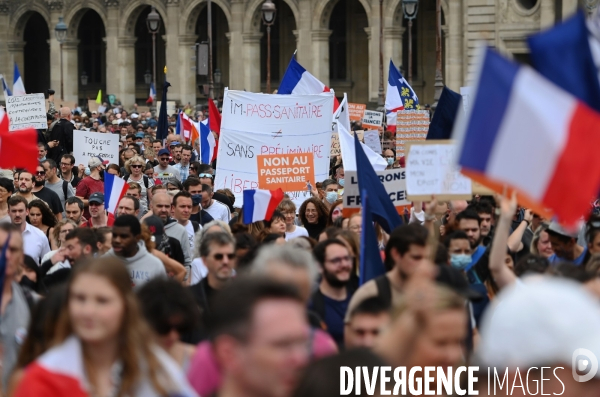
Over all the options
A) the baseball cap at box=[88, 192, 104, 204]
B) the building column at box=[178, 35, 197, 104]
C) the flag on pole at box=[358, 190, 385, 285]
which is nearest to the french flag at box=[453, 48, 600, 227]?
the flag on pole at box=[358, 190, 385, 285]

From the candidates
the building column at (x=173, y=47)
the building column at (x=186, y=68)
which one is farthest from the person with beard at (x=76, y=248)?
the building column at (x=173, y=47)

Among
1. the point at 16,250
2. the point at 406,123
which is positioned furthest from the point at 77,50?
the point at 16,250

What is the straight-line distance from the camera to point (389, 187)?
1062 centimetres

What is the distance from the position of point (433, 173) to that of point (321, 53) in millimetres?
36385

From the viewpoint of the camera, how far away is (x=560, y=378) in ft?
10.0

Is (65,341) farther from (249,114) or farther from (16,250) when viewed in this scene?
(249,114)

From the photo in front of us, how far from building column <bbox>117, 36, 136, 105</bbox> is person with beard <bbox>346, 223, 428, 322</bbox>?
46.0 m

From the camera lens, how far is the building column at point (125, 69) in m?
52.1

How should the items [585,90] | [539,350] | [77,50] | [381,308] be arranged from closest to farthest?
[539,350]
[381,308]
[585,90]
[77,50]

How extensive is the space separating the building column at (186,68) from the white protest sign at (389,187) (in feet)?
130

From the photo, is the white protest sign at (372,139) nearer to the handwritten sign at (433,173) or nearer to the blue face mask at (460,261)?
the handwritten sign at (433,173)

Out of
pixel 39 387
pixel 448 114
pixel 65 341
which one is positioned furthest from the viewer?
pixel 448 114

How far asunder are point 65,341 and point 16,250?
1869 millimetres

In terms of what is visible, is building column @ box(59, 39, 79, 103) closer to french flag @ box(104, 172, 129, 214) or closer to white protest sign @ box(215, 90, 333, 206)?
white protest sign @ box(215, 90, 333, 206)
